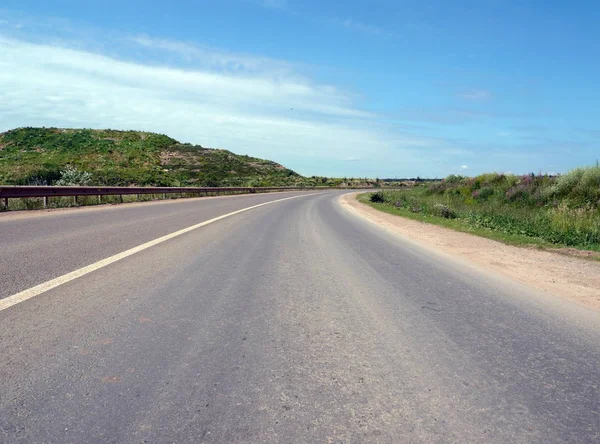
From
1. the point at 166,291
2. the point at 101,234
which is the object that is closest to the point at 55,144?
the point at 101,234

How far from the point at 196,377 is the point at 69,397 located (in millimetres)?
804

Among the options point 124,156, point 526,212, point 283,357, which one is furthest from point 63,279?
point 124,156

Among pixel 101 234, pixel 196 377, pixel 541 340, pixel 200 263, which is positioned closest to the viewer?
pixel 196 377

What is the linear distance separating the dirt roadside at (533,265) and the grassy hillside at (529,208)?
5.26ft

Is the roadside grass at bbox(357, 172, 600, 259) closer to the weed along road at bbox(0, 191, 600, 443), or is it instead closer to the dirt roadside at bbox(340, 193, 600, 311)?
the dirt roadside at bbox(340, 193, 600, 311)

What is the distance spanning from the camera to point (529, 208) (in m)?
23.7

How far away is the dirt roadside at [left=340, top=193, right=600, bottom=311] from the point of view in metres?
7.21

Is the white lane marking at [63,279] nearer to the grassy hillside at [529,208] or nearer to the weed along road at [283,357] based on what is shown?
the weed along road at [283,357]

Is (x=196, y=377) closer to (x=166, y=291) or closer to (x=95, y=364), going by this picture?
(x=95, y=364)

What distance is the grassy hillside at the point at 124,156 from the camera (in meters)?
70.0

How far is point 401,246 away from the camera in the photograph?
1176 centimetres

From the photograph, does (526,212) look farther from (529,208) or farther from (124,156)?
(124,156)

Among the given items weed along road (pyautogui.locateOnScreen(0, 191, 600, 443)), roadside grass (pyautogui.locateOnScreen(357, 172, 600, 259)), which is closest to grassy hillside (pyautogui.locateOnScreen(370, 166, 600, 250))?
roadside grass (pyautogui.locateOnScreen(357, 172, 600, 259))

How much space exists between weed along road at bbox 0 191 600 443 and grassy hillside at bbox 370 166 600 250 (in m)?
7.95
